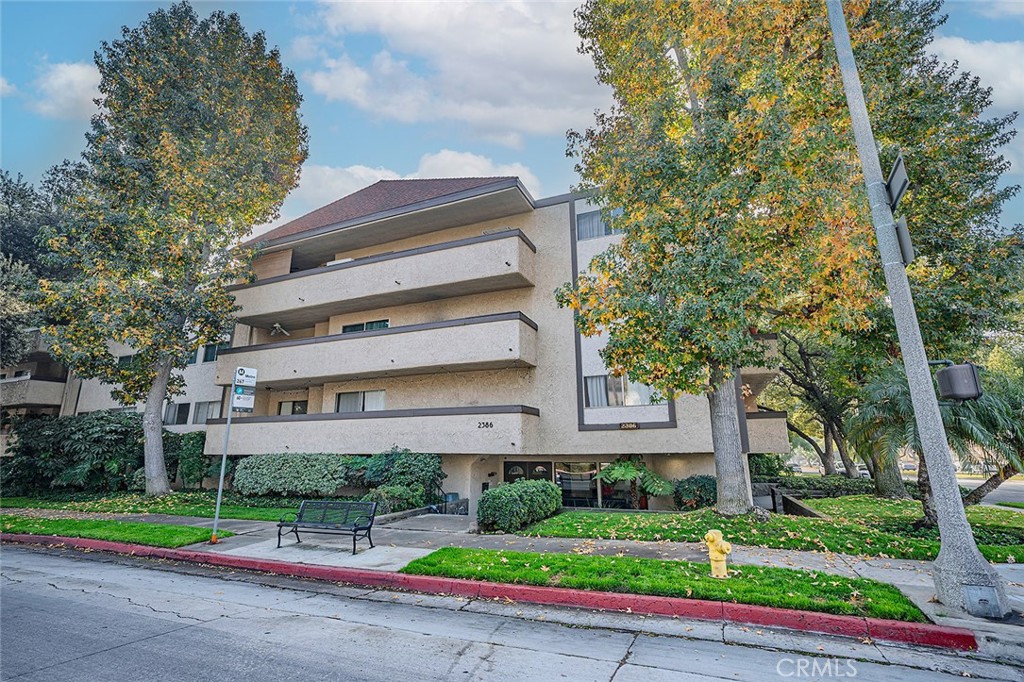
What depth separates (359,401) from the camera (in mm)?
19547

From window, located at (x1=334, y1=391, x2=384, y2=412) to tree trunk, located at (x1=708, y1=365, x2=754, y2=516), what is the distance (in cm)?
1277

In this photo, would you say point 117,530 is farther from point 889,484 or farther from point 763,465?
point 889,484

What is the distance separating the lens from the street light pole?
545 centimetres

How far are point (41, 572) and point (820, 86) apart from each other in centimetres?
1927

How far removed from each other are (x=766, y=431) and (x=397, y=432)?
12047 mm

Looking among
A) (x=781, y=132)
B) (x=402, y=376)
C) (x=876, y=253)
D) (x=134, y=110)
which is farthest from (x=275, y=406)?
(x=876, y=253)

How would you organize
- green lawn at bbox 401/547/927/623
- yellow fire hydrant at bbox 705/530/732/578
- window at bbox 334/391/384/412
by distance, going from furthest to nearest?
window at bbox 334/391/384/412 → yellow fire hydrant at bbox 705/530/732/578 → green lawn at bbox 401/547/927/623

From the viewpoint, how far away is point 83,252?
18.0 metres

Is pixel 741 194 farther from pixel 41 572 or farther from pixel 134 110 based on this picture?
pixel 134 110

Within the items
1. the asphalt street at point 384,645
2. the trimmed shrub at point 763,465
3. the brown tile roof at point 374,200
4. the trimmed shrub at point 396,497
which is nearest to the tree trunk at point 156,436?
the brown tile roof at point 374,200

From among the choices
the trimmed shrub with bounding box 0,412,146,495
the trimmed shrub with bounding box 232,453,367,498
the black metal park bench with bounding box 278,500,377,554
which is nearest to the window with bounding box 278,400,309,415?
the trimmed shrub with bounding box 232,453,367,498

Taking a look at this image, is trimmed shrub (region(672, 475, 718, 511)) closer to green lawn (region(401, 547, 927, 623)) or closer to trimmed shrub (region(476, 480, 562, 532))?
→ trimmed shrub (region(476, 480, 562, 532))

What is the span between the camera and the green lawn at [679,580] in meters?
5.74

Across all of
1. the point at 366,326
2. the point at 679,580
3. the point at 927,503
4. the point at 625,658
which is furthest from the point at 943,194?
the point at 366,326
